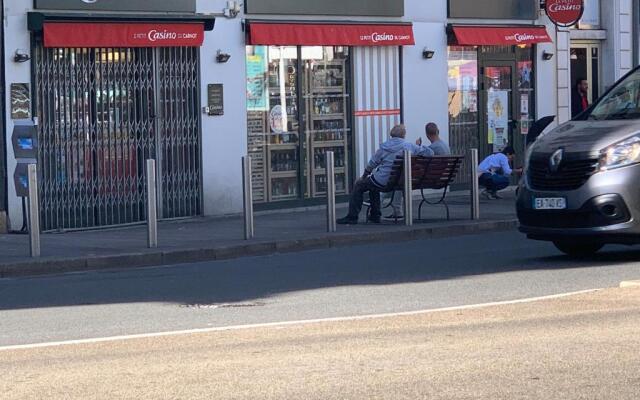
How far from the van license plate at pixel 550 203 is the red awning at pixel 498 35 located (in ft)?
35.7

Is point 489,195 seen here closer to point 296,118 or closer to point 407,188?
point 296,118

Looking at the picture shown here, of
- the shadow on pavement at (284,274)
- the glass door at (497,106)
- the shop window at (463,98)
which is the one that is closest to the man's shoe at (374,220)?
the shadow on pavement at (284,274)

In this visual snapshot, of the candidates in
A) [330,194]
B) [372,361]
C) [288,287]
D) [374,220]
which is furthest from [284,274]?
[372,361]

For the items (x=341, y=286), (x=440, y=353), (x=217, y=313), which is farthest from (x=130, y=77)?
(x=440, y=353)

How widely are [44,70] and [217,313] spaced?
29.4 feet

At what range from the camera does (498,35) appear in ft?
81.9

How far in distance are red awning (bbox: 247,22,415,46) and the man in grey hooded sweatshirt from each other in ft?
11.0

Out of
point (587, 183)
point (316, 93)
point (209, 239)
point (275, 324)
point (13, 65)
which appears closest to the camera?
point (275, 324)

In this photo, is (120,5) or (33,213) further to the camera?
(120,5)

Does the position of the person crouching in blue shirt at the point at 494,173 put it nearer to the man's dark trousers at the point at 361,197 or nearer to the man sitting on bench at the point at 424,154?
the man sitting on bench at the point at 424,154

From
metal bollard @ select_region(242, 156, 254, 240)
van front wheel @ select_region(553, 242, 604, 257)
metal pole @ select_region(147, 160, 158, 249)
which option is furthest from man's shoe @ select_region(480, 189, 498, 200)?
van front wheel @ select_region(553, 242, 604, 257)

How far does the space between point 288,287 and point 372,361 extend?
4.43 metres

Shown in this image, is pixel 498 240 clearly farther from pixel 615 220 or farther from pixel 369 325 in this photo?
pixel 369 325

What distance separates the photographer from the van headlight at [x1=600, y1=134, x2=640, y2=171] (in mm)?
13203
